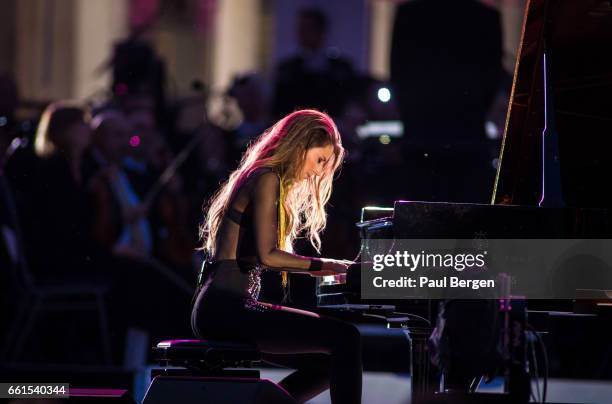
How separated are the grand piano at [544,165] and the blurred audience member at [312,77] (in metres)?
2.54

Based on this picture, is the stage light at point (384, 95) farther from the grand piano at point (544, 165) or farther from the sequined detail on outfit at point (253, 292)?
the sequined detail on outfit at point (253, 292)

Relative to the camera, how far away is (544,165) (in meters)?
4.05

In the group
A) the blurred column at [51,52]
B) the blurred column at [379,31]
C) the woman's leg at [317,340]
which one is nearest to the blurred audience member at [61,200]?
the woman's leg at [317,340]

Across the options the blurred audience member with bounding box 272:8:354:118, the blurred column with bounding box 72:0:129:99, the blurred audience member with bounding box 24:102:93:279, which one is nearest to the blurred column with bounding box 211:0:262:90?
the blurred column with bounding box 72:0:129:99

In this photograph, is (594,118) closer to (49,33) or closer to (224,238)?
(224,238)

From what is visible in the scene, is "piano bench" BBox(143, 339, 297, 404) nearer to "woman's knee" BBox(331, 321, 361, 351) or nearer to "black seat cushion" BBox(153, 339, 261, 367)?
"black seat cushion" BBox(153, 339, 261, 367)

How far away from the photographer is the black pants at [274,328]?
3.68 metres

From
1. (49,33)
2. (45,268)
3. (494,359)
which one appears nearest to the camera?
(494,359)

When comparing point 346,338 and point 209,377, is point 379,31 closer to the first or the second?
point 346,338

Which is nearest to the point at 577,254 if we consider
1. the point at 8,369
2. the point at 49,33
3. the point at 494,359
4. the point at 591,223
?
the point at 591,223

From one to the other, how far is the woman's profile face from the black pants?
406 mm

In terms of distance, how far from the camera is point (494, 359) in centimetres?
352

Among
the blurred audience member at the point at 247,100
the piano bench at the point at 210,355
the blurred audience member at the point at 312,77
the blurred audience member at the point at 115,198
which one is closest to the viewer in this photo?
the piano bench at the point at 210,355

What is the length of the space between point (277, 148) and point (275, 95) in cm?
307
